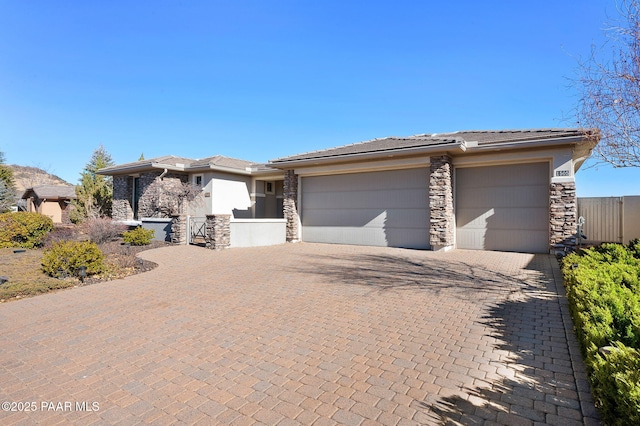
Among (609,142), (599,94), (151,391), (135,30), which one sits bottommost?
(151,391)

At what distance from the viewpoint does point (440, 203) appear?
39.5 ft

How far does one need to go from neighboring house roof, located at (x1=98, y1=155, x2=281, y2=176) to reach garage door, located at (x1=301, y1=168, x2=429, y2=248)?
4.53 meters

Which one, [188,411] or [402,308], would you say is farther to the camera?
[402,308]

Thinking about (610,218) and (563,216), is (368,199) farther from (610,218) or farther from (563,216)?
(610,218)

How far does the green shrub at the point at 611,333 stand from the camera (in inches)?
85.5

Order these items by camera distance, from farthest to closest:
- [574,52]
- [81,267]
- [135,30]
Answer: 1. [135,30]
2. [81,267]
3. [574,52]

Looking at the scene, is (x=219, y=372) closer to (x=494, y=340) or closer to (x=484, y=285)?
(x=494, y=340)

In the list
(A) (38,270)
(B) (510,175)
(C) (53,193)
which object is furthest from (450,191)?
(C) (53,193)

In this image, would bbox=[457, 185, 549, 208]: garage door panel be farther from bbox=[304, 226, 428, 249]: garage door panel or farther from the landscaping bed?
the landscaping bed

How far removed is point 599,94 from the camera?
277 inches

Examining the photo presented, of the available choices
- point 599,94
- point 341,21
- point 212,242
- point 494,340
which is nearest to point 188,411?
point 494,340

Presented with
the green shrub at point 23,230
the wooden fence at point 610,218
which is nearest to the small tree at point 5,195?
the green shrub at point 23,230

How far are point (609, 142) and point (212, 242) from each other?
12422mm

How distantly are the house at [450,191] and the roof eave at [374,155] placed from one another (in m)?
0.04
